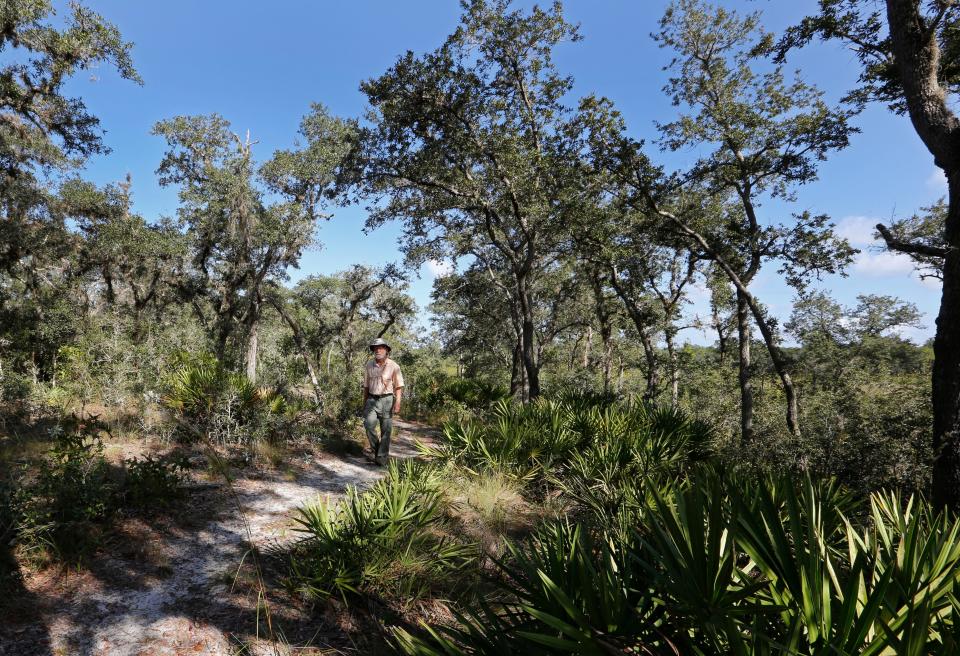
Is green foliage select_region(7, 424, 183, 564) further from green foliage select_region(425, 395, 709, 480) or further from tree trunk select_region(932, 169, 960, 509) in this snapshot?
tree trunk select_region(932, 169, 960, 509)

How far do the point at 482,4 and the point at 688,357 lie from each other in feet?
48.1

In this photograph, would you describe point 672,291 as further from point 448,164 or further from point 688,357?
point 448,164

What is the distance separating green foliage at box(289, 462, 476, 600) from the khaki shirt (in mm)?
2739

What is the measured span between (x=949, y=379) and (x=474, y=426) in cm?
602

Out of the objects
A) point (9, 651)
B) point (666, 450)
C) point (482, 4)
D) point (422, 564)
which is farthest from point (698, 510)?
point (482, 4)

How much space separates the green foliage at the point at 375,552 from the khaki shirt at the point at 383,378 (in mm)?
2739

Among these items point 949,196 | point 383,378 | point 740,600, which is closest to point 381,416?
point 383,378

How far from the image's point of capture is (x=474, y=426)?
21.8 ft

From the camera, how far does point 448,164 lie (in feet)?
37.2

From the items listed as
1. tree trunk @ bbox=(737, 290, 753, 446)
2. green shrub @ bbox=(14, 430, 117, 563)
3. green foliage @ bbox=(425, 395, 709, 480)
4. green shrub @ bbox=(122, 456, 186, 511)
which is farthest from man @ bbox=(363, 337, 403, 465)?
tree trunk @ bbox=(737, 290, 753, 446)

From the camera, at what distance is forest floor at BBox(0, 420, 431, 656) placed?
101 inches

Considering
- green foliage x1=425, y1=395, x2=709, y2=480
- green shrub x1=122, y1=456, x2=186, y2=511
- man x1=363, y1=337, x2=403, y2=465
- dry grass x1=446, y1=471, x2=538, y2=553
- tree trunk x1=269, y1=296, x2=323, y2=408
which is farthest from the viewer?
tree trunk x1=269, y1=296, x2=323, y2=408

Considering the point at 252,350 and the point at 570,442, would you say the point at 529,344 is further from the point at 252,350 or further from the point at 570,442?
the point at 252,350

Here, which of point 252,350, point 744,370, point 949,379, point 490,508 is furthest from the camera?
point 252,350
